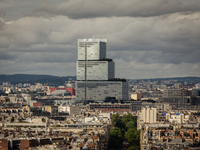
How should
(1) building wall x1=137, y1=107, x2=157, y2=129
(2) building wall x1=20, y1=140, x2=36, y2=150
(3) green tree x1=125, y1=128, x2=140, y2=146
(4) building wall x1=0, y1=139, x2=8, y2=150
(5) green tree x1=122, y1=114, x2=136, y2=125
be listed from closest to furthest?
(2) building wall x1=20, y1=140, x2=36, y2=150 → (4) building wall x1=0, y1=139, x2=8, y2=150 → (3) green tree x1=125, y1=128, x2=140, y2=146 → (1) building wall x1=137, y1=107, x2=157, y2=129 → (5) green tree x1=122, y1=114, x2=136, y2=125

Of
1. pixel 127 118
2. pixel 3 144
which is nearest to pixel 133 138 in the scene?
pixel 3 144

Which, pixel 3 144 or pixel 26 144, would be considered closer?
pixel 26 144

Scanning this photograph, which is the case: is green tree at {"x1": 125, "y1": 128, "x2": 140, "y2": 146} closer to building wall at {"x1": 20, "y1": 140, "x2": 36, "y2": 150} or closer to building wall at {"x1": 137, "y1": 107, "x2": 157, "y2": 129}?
building wall at {"x1": 137, "y1": 107, "x2": 157, "y2": 129}

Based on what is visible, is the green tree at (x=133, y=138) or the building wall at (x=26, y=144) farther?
the green tree at (x=133, y=138)

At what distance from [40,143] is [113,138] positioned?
1480 inches

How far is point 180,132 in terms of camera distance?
120250 mm

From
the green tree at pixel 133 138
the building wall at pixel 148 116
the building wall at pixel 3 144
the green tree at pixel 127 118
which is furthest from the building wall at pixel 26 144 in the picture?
the green tree at pixel 127 118

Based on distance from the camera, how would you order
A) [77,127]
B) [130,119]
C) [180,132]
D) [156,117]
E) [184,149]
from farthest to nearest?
[130,119] < [156,117] < [77,127] < [180,132] < [184,149]

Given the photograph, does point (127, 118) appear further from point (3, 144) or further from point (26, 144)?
point (26, 144)

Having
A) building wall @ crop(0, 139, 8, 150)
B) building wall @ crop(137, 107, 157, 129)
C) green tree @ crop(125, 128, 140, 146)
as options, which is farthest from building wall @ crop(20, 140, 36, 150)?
building wall @ crop(137, 107, 157, 129)

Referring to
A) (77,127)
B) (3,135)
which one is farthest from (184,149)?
(77,127)

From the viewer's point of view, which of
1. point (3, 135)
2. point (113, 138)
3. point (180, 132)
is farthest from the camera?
point (113, 138)

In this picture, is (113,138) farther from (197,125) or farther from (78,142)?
(78,142)

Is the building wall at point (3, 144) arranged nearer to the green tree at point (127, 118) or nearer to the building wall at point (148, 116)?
the building wall at point (148, 116)
